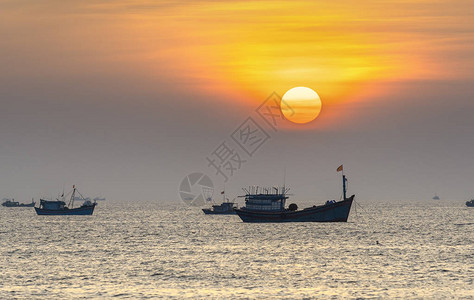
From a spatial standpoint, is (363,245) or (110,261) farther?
(363,245)

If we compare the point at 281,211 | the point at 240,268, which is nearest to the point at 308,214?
the point at 281,211

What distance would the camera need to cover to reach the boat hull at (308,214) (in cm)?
18338

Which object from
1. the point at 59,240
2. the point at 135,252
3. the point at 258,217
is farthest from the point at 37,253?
the point at 258,217

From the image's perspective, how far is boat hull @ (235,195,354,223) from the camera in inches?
7219

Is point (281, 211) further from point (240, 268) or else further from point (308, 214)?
point (240, 268)

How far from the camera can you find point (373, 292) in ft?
218

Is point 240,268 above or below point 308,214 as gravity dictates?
below

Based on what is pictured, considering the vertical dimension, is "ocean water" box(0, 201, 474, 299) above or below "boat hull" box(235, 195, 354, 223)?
below

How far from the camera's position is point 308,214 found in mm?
185625

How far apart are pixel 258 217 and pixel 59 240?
61.3 metres

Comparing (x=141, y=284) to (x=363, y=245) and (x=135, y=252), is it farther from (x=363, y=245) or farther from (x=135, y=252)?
(x=363, y=245)

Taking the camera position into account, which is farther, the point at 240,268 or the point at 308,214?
the point at 308,214

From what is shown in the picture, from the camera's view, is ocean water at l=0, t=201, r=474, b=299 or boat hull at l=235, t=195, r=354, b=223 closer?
ocean water at l=0, t=201, r=474, b=299

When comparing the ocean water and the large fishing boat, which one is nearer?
the ocean water
